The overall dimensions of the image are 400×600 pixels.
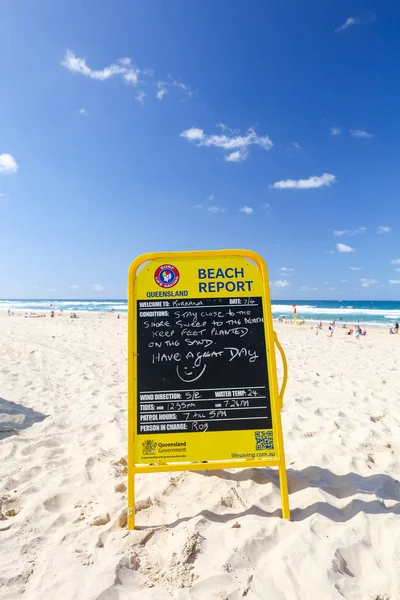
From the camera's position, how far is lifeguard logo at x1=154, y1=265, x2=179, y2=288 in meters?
2.95

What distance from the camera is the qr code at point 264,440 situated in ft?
9.06

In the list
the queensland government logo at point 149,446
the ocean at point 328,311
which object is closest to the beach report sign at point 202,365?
the queensland government logo at point 149,446

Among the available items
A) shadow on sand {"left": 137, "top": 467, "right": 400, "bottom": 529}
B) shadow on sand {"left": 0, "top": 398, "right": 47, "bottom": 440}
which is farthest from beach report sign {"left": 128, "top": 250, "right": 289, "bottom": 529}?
shadow on sand {"left": 0, "top": 398, "right": 47, "bottom": 440}

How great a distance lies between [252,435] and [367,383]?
5563 millimetres

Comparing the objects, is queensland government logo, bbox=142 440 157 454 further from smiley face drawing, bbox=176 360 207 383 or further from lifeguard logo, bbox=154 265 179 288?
lifeguard logo, bbox=154 265 179 288

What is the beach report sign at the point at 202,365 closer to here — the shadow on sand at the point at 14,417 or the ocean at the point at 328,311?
the shadow on sand at the point at 14,417

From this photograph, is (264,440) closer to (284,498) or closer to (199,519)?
(284,498)

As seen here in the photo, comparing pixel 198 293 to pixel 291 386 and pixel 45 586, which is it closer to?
pixel 45 586

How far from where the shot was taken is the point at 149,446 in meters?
2.73

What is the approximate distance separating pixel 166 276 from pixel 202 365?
0.82 m

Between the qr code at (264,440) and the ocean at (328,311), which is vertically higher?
the ocean at (328,311)

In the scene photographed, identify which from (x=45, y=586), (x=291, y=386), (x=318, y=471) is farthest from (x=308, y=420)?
(x=45, y=586)

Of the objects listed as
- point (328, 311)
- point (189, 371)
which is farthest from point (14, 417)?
point (328, 311)

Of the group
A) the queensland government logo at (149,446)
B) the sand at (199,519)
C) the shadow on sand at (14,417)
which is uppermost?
the queensland government logo at (149,446)
